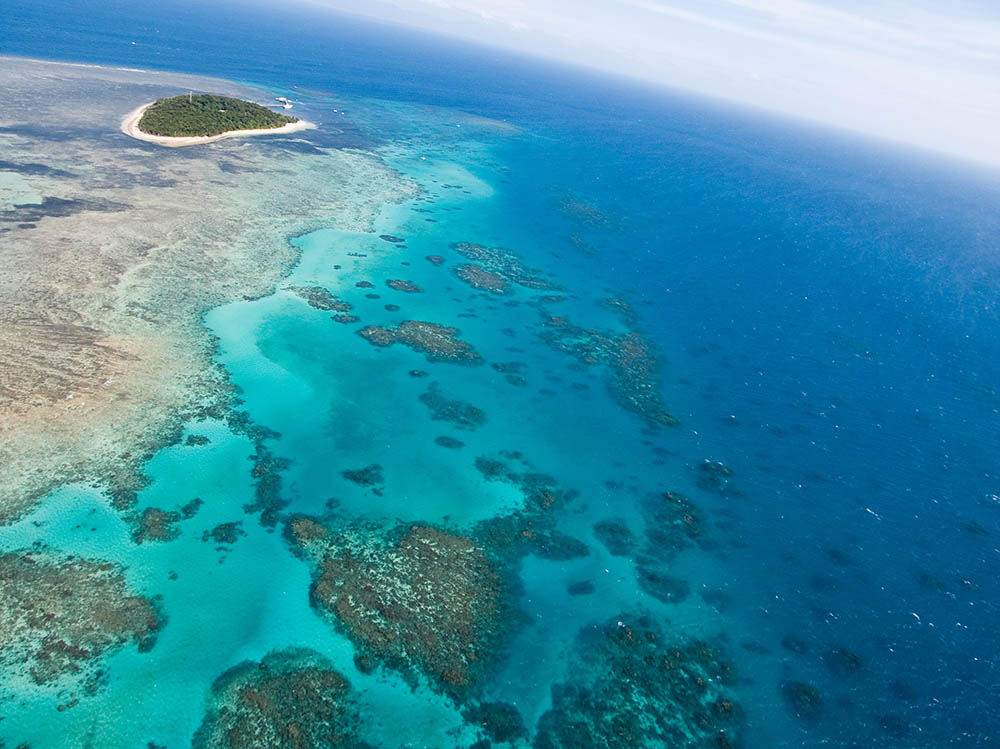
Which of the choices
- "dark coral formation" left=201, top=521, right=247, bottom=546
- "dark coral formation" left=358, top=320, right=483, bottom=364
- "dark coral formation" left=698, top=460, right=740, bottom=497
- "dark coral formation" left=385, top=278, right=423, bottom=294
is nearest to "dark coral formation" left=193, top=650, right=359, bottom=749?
"dark coral formation" left=201, top=521, right=247, bottom=546

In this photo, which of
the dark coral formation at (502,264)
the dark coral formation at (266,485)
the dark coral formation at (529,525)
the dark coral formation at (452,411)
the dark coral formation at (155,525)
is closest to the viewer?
the dark coral formation at (155,525)

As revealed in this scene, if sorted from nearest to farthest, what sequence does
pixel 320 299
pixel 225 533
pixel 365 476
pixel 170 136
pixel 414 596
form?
pixel 414 596
pixel 225 533
pixel 365 476
pixel 320 299
pixel 170 136

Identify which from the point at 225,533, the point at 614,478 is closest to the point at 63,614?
the point at 225,533

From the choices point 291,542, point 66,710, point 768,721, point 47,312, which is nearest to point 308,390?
point 291,542

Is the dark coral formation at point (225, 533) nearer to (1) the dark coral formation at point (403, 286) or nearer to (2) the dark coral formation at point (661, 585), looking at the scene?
(2) the dark coral formation at point (661, 585)

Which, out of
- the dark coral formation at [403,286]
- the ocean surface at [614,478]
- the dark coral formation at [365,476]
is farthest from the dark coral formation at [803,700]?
the dark coral formation at [403,286]

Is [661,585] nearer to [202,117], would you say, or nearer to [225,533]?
[225,533]
